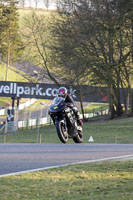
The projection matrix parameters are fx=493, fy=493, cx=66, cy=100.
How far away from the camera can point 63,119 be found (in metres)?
→ 15.0

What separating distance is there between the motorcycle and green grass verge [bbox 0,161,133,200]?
3.18 meters

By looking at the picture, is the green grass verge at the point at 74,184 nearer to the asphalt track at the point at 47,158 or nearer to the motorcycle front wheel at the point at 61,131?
the asphalt track at the point at 47,158

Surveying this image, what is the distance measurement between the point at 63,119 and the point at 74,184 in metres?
5.82

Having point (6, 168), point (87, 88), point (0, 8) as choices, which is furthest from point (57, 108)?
point (0, 8)

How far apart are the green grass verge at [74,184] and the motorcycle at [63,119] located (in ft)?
10.4

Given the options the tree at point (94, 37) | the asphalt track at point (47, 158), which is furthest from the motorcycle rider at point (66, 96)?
the tree at point (94, 37)

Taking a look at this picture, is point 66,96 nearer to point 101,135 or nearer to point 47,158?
point 47,158

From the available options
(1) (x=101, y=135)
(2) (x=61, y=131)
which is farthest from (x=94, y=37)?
(2) (x=61, y=131)

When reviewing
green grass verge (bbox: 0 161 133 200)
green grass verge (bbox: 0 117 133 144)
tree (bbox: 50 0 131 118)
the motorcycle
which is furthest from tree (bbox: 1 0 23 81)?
green grass verge (bbox: 0 161 133 200)

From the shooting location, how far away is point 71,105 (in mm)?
15305

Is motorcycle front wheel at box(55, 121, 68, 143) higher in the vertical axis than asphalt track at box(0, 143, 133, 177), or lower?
higher

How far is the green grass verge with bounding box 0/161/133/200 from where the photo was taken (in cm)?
811

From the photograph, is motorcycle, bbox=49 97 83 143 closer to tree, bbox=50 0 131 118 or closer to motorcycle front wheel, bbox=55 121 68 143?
motorcycle front wheel, bbox=55 121 68 143

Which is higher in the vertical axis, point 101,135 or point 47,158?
point 101,135
